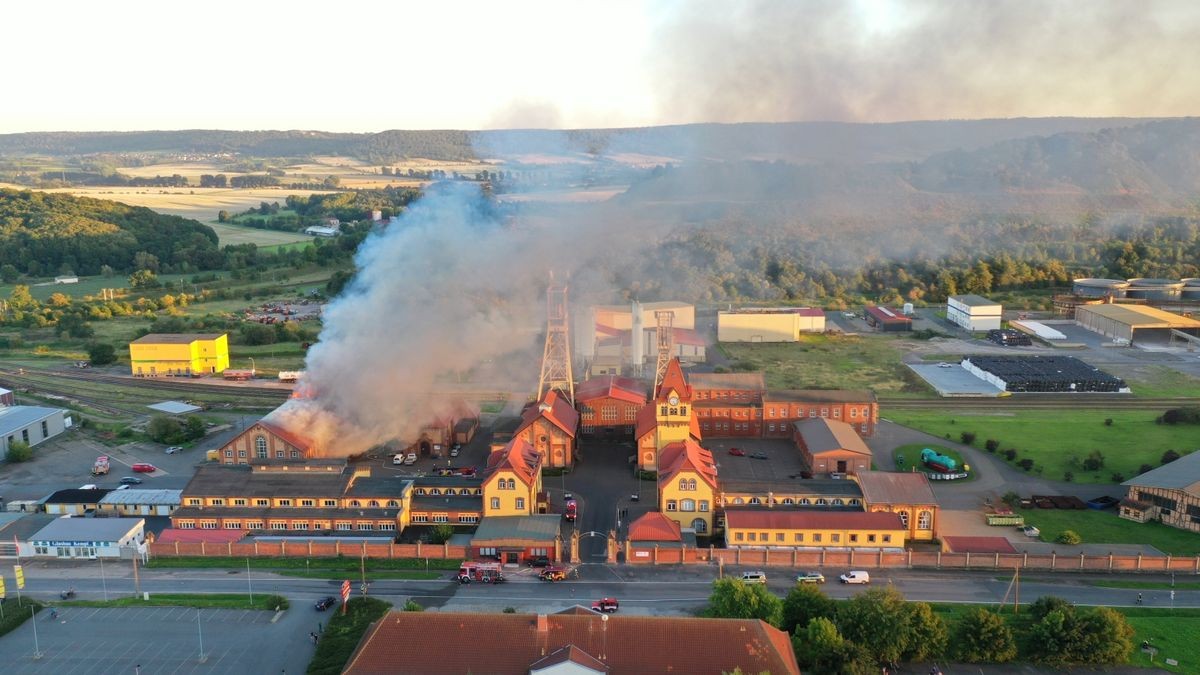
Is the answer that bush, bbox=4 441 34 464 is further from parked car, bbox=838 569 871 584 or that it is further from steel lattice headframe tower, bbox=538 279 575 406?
parked car, bbox=838 569 871 584

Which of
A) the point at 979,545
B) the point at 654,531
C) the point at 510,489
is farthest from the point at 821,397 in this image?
the point at 510,489

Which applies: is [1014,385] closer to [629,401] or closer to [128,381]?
[629,401]

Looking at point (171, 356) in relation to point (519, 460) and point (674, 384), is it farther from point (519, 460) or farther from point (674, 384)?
point (674, 384)

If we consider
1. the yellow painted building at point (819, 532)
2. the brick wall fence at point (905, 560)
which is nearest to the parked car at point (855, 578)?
the brick wall fence at point (905, 560)

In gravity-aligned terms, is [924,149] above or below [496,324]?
above

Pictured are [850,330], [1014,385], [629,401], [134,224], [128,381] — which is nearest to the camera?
[629,401]

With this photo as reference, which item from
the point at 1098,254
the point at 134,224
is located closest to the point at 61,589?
the point at 134,224
